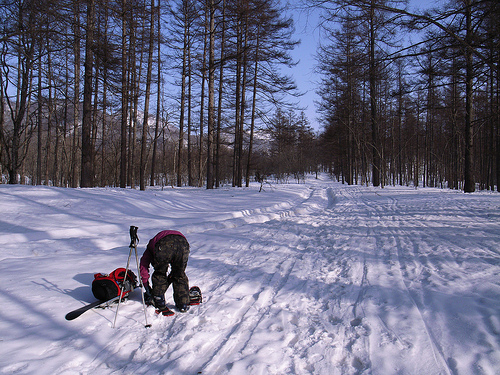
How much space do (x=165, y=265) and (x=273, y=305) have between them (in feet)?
4.90

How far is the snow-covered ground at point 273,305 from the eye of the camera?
2.62 m

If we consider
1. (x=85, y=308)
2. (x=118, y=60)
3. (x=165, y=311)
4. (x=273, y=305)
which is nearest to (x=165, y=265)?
(x=165, y=311)

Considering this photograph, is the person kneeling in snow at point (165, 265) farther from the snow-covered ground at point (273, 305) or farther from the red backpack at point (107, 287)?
the red backpack at point (107, 287)

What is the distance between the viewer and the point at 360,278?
4590 mm

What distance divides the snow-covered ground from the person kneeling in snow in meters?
0.21

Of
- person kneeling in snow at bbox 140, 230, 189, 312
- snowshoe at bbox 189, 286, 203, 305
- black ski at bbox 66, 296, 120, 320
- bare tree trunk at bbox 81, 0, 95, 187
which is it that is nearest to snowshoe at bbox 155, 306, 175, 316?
person kneeling in snow at bbox 140, 230, 189, 312

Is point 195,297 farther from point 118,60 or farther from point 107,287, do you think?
point 118,60

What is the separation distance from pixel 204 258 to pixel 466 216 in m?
8.35

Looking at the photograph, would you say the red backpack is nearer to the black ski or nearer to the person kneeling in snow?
the black ski

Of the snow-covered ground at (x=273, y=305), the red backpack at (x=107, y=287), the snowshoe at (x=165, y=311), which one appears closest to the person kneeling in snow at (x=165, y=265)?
the snowshoe at (x=165, y=311)

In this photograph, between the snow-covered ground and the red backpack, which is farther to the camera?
the red backpack

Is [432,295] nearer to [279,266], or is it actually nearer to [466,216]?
[279,266]

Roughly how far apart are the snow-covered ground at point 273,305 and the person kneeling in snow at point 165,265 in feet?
0.67

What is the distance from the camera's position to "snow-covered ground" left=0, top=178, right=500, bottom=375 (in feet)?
8.58
